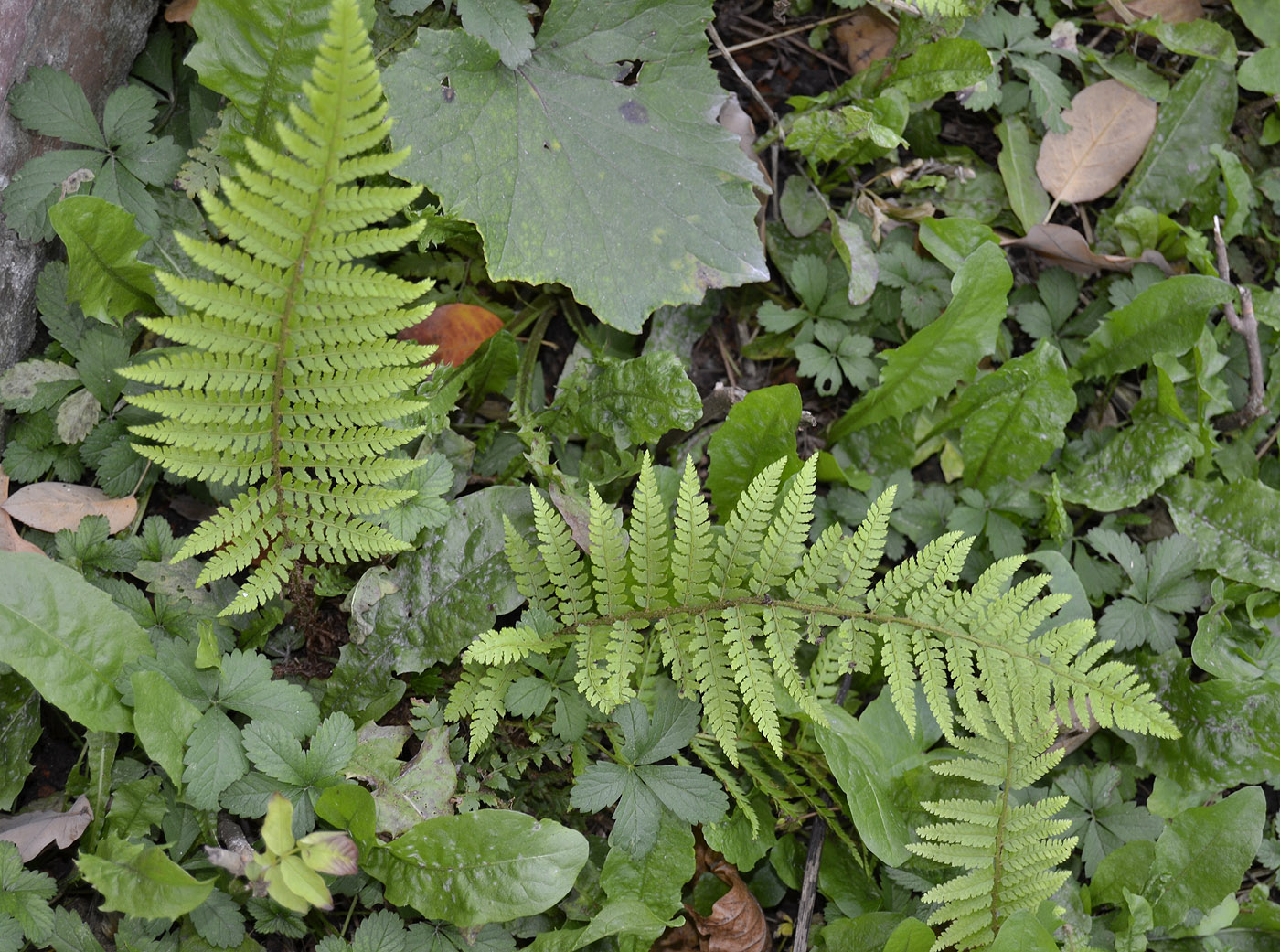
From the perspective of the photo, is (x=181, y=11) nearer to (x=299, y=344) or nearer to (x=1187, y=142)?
(x=299, y=344)

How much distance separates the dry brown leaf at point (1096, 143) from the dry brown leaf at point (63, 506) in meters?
3.23

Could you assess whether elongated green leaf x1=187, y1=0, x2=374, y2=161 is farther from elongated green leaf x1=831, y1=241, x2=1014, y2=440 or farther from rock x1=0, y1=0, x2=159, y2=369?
elongated green leaf x1=831, y1=241, x2=1014, y2=440

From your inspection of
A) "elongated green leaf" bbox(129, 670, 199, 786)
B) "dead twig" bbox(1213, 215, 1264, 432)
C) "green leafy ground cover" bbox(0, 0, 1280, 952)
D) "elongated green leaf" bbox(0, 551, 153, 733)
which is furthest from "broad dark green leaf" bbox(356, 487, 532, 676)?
"dead twig" bbox(1213, 215, 1264, 432)

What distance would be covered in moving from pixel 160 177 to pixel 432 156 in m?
0.80

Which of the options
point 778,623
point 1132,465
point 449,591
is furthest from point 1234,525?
point 449,591

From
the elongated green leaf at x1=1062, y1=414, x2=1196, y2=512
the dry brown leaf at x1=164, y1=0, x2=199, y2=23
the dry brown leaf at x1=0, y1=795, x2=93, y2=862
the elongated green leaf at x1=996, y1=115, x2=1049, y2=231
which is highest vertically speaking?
the dry brown leaf at x1=164, y1=0, x2=199, y2=23

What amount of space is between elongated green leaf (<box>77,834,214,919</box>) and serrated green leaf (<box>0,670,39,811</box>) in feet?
1.44

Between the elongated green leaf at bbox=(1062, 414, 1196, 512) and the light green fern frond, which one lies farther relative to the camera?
the elongated green leaf at bbox=(1062, 414, 1196, 512)

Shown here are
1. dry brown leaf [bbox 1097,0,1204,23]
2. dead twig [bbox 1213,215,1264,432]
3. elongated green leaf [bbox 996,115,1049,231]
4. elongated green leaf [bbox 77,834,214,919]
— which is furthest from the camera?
dry brown leaf [bbox 1097,0,1204,23]

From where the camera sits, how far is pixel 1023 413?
2.96m

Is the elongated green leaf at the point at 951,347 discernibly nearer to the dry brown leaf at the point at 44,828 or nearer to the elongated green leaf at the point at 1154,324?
the elongated green leaf at the point at 1154,324

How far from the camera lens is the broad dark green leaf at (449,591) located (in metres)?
2.50

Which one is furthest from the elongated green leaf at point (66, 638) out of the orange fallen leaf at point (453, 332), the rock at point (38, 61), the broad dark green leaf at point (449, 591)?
the orange fallen leaf at point (453, 332)

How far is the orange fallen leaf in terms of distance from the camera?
9.00 ft
